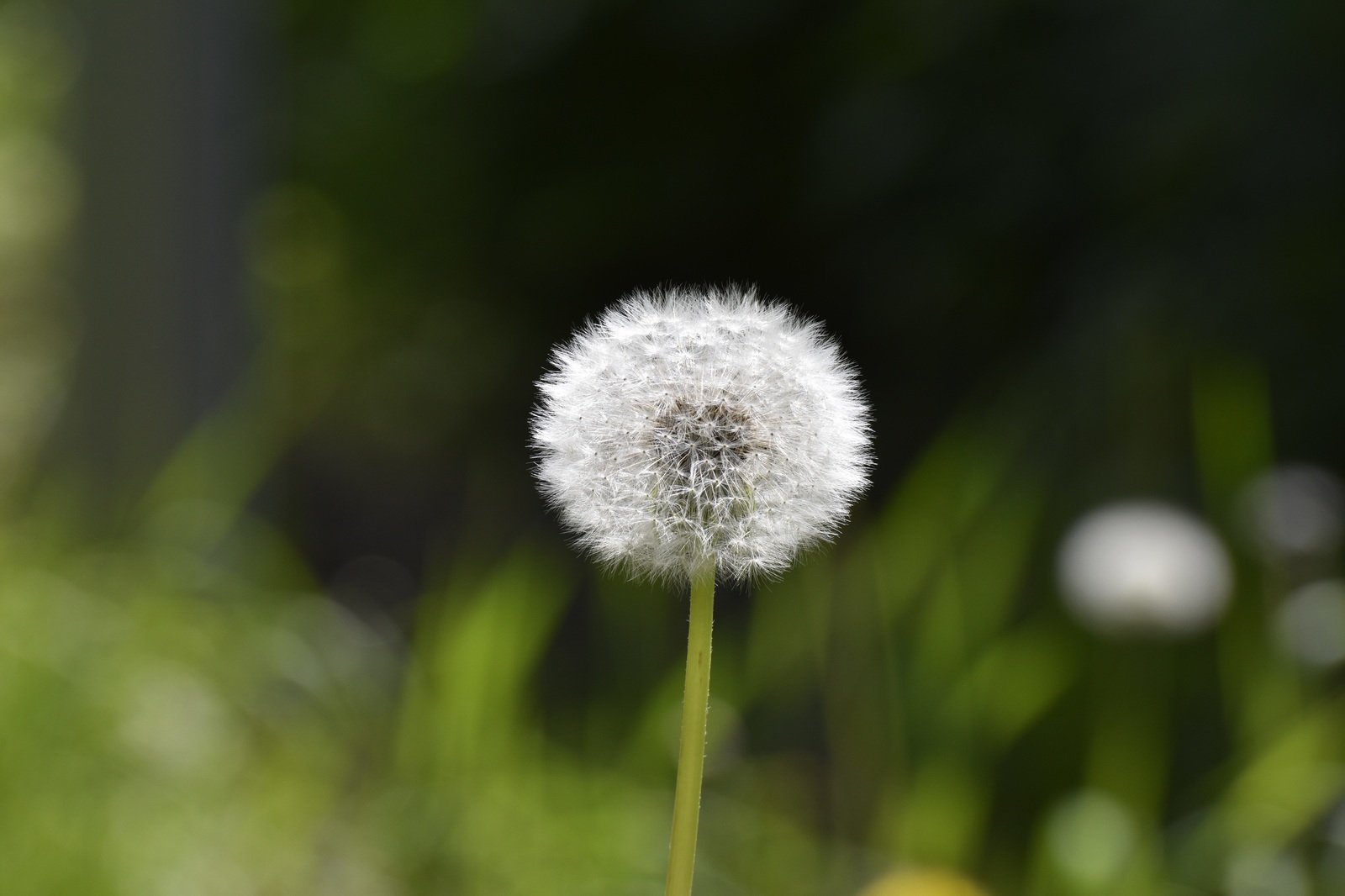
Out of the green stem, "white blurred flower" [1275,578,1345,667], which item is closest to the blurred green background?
"white blurred flower" [1275,578,1345,667]

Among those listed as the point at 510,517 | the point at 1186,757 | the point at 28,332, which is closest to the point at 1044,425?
the point at 1186,757

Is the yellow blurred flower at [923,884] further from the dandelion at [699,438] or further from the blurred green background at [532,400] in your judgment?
the dandelion at [699,438]

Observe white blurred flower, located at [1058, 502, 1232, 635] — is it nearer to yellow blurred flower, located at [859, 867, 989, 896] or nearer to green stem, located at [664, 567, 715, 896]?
yellow blurred flower, located at [859, 867, 989, 896]

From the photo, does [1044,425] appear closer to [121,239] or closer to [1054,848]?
[1054,848]


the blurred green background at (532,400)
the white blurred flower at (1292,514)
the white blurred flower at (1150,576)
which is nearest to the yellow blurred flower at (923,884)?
the blurred green background at (532,400)

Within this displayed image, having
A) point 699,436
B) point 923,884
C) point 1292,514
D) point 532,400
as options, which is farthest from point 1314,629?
point 532,400
